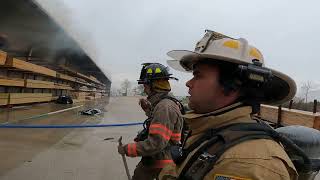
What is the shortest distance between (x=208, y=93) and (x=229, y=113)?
0.52 ft

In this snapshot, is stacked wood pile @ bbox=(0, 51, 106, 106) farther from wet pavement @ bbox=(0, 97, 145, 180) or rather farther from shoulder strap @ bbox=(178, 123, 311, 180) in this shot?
shoulder strap @ bbox=(178, 123, 311, 180)

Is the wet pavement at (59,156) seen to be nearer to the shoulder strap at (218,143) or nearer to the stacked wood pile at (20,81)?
the stacked wood pile at (20,81)

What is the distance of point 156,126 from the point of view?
3.50 m

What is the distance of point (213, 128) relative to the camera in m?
1.73

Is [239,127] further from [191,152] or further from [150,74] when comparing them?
[150,74]

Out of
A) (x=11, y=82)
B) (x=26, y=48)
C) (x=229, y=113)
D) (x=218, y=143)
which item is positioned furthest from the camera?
(x=26, y=48)

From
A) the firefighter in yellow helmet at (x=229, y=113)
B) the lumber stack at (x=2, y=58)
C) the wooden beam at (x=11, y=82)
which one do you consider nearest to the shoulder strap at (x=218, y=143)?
the firefighter in yellow helmet at (x=229, y=113)

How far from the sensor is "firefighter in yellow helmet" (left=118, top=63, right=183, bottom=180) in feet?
11.6

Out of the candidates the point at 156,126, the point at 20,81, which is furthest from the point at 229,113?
the point at 20,81

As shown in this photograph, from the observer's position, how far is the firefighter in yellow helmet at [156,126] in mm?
3525

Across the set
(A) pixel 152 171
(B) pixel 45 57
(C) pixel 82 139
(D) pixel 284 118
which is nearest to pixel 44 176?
(A) pixel 152 171

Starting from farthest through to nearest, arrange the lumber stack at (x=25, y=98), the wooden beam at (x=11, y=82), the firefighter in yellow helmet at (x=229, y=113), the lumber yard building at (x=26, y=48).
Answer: the lumber stack at (x=25, y=98)
the wooden beam at (x=11, y=82)
the lumber yard building at (x=26, y=48)
the firefighter in yellow helmet at (x=229, y=113)

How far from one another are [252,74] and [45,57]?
22.7 metres

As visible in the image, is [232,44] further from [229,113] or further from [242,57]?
[229,113]
